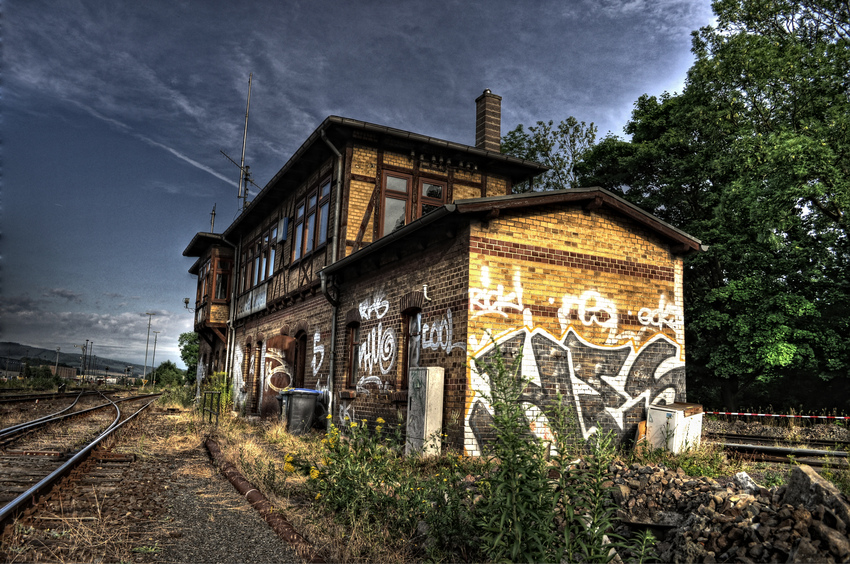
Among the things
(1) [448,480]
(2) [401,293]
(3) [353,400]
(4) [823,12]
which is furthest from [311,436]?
(4) [823,12]

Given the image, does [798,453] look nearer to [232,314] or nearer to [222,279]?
[232,314]

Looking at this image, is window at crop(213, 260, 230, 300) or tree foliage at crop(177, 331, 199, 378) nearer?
window at crop(213, 260, 230, 300)

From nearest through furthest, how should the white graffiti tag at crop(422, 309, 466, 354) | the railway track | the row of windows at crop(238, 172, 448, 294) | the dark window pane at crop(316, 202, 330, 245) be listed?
the railway track → the white graffiti tag at crop(422, 309, 466, 354) → the row of windows at crop(238, 172, 448, 294) → the dark window pane at crop(316, 202, 330, 245)

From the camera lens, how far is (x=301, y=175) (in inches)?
688

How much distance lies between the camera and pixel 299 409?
1346 cm

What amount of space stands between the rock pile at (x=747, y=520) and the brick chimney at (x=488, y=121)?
1232cm

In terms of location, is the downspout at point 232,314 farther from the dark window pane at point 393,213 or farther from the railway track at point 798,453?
the railway track at point 798,453

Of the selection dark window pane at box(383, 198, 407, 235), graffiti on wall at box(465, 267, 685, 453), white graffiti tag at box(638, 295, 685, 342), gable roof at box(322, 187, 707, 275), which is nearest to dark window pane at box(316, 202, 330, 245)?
dark window pane at box(383, 198, 407, 235)

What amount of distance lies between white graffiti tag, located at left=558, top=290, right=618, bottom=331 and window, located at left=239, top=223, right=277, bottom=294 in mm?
12190

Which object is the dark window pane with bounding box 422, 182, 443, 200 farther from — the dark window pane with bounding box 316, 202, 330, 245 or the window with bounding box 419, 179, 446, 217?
the dark window pane with bounding box 316, 202, 330, 245

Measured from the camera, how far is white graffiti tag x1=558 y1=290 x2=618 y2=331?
31.7ft

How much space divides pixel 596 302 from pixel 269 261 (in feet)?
42.7

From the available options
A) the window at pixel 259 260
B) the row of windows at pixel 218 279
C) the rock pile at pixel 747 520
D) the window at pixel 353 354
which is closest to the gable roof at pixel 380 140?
the window at pixel 259 260

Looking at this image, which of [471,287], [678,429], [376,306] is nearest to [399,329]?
[376,306]
